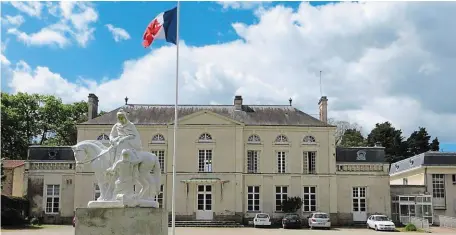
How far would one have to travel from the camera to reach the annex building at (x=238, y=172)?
3947 cm

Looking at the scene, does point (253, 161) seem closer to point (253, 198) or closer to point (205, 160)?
point (253, 198)

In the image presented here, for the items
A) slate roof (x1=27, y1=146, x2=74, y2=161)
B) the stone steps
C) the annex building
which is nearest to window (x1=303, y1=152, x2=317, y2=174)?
the annex building

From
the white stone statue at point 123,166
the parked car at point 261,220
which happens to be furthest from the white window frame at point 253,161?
the white stone statue at point 123,166

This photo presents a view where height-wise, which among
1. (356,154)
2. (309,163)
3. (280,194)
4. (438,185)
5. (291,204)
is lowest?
(291,204)

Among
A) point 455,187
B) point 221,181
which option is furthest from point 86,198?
point 455,187

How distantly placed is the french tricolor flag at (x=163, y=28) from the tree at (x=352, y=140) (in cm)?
4484

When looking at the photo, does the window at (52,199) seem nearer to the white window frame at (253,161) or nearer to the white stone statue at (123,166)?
the white window frame at (253,161)

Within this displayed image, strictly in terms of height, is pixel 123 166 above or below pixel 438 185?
above

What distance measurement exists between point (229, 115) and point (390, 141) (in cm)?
3139

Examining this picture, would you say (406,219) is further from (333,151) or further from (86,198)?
(86,198)

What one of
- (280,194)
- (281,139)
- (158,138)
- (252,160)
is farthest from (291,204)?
(158,138)

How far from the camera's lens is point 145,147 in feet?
131

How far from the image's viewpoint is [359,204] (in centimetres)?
3994

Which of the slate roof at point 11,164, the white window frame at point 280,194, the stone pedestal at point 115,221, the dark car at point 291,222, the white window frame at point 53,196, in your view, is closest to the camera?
the stone pedestal at point 115,221
